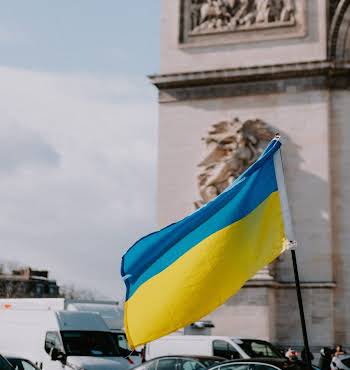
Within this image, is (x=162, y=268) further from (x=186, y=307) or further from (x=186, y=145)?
(x=186, y=145)

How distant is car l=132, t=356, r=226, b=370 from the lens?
49.6 feet

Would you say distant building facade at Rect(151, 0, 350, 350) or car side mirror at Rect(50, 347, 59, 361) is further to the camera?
distant building facade at Rect(151, 0, 350, 350)

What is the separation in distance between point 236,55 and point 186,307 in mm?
17322

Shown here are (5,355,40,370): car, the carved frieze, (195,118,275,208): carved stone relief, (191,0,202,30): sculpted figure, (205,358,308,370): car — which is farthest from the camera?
(191,0,202,30): sculpted figure

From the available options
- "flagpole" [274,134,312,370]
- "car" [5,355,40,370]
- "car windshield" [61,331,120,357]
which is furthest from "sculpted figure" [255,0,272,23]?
"flagpole" [274,134,312,370]

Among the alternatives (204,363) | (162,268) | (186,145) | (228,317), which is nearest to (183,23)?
(186,145)

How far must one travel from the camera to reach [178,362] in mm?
15367

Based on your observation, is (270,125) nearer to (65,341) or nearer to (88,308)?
(88,308)

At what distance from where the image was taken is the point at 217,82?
24.9 meters

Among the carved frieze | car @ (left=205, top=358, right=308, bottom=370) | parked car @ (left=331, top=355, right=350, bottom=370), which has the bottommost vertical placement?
parked car @ (left=331, top=355, right=350, bottom=370)

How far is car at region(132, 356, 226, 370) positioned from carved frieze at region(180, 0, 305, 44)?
1183 cm

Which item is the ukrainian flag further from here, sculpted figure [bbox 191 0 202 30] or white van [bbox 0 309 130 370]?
sculpted figure [bbox 191 0 202 30]

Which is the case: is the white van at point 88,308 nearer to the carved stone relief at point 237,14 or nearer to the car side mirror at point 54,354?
the car side mirror at point 54,354

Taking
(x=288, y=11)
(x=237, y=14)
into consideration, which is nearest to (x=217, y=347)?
(x=288, y=11)
